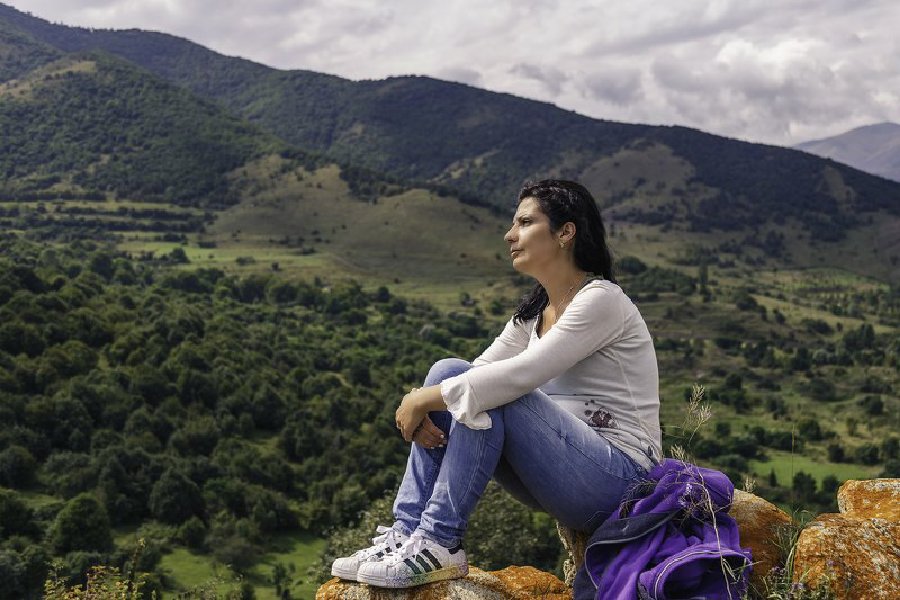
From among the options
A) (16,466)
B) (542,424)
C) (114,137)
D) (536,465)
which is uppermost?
(114,137)

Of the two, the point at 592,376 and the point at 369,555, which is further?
the point at 592,376

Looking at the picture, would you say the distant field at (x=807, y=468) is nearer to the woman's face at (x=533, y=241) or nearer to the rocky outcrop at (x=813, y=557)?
the rocky outcrop at (x=813, y=557)

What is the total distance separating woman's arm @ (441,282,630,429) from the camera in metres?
4.10

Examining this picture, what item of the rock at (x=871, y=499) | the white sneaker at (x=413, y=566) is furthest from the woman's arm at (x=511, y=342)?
the rock at (x=871, y=499)

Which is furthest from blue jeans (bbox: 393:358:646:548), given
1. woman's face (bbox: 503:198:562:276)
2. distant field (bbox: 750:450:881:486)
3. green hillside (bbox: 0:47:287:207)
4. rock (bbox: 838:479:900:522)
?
green hillside (bbox: 0:47:287:207)

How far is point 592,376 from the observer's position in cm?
452

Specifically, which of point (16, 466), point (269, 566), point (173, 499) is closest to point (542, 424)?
point (269, 566)

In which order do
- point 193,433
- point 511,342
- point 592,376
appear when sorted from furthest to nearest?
1. point 193,433
2. point 511,342
3. point 592,376

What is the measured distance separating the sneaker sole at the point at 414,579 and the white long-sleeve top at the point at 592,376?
0.82 meters

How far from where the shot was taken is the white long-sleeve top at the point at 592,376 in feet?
13.5

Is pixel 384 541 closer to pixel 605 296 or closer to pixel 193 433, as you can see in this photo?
pixel 605 296

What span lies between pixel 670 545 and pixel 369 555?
1602 mm

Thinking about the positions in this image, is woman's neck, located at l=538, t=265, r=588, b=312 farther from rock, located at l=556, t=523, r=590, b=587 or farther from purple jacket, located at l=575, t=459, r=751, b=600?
rock, located at l=556, t=523, r=590, b=587

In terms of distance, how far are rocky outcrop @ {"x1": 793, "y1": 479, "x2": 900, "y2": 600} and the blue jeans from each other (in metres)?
0.90
